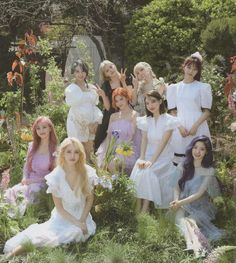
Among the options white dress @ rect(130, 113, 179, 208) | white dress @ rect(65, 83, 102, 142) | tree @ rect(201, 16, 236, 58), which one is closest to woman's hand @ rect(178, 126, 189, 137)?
white dress @ rect(130, 113, 179, 208)

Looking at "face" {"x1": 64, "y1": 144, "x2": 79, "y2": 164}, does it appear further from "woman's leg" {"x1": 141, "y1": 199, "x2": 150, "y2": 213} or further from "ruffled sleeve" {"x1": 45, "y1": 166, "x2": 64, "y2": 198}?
"woman's leg" {"x1": 141, "y1": 199, "x2": 150, "y2": 213}

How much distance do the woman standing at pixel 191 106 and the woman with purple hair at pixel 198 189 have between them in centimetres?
54

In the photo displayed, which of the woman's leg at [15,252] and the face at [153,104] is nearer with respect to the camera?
the woman's leg at [15,252]

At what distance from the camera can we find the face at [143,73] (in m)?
6.02

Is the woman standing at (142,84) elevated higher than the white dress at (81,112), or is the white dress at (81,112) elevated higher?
the woman standing at (142,84)

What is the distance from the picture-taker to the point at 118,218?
16.4 ft

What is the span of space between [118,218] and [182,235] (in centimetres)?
70

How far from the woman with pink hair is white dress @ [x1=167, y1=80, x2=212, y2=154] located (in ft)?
4.18

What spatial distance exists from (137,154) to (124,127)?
32 centimetres

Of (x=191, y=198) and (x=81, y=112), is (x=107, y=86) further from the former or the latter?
(x=191, y=198)

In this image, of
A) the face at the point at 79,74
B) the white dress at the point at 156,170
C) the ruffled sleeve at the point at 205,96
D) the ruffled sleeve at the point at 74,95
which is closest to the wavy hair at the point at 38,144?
the ruffled sleeve at the point at 74,95

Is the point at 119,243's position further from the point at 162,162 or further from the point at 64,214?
the point at 162,162

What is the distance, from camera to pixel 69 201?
470cm

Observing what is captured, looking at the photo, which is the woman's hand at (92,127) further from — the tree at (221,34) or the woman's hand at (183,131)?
the tree at (221,34)
